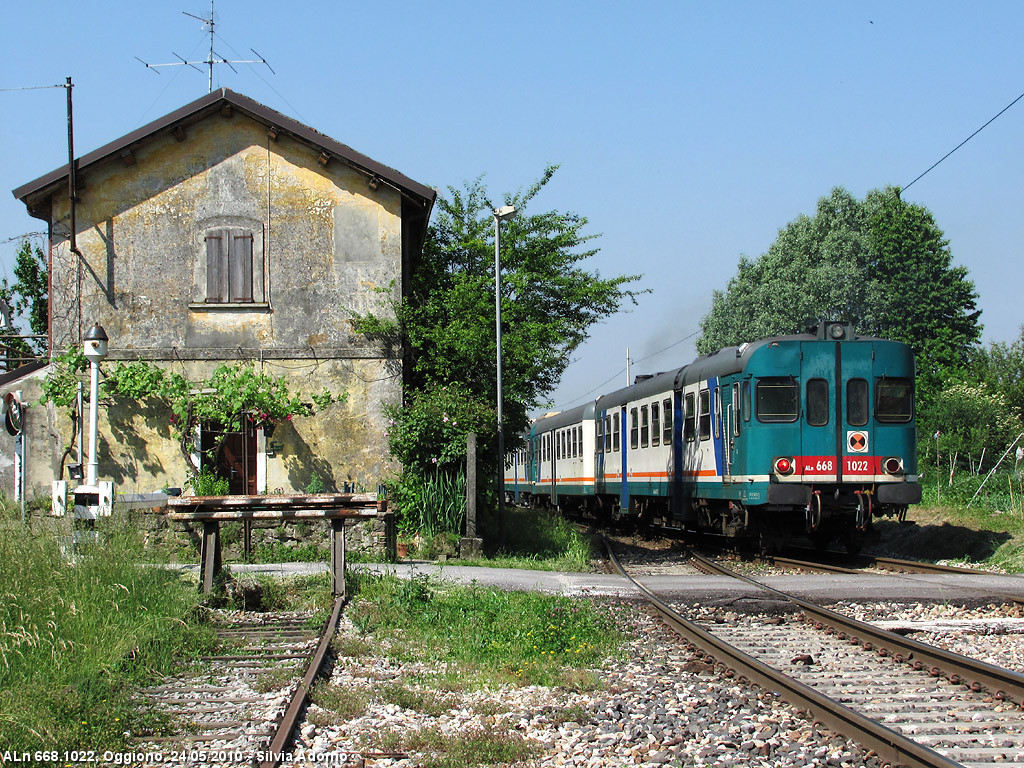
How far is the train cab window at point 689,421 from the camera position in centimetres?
1898

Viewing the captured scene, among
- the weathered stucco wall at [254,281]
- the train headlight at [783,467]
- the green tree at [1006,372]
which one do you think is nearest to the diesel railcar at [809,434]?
the train headlight at [783,467]

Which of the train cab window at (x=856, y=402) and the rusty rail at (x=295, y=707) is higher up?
the train cab window at (x=856, y=402)

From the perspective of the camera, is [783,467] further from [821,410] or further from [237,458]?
[237,458]

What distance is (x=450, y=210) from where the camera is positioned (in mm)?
26469

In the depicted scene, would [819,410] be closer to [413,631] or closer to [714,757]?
[413,631]

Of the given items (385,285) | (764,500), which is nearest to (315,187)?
(385,285)

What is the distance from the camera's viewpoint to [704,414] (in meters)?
18.3

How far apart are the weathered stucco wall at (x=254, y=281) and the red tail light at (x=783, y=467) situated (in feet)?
20.6

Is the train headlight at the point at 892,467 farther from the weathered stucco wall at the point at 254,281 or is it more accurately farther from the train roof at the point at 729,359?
the weathered stucco wall at the point at 254,281

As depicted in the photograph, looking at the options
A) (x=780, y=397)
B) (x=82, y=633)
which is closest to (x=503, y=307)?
(x=780, y=397)

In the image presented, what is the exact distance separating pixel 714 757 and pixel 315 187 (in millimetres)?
14081

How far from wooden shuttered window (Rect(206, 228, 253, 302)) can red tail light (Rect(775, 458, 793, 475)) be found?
9.00m

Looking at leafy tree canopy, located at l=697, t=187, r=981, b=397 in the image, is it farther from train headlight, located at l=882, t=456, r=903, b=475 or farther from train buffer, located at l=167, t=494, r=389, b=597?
train buffer, located at l=167, t=494, r=389, b=597

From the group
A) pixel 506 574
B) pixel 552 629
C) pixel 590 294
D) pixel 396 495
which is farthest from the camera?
pixel 590 294
